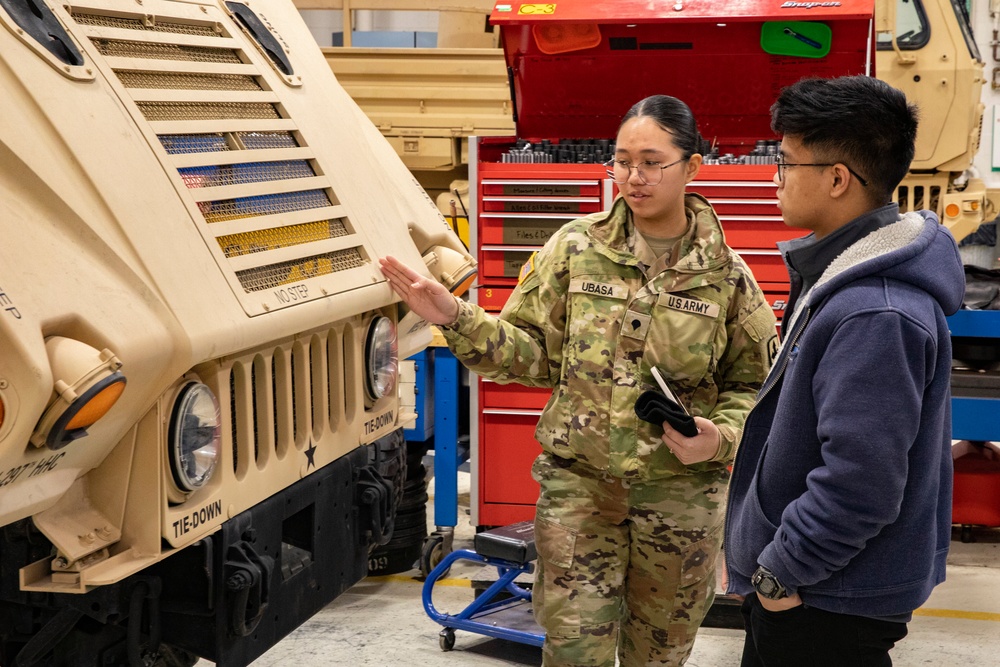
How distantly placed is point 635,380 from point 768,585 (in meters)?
0.81

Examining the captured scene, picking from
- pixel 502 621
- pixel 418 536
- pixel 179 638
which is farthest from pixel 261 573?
pixel 418 536

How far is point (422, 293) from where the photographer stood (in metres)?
2.64

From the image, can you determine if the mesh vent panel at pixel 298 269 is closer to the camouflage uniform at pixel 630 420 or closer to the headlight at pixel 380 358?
the headlight at pixel 380 358

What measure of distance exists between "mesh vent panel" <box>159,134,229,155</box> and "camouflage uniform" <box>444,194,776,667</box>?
666mm

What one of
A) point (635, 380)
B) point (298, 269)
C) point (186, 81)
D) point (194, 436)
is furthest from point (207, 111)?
point (635, 380)

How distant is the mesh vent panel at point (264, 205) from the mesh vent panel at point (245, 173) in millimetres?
39

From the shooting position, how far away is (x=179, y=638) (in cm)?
224

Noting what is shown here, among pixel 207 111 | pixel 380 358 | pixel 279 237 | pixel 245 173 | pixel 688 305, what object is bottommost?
pixel 380 358

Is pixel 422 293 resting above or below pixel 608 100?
below

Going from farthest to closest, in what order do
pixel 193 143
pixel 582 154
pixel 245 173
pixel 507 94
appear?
pixel 507 94, pixel 582 154, pixel 245 173, pixel 193 143

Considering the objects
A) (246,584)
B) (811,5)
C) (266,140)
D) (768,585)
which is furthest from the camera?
(811,5)

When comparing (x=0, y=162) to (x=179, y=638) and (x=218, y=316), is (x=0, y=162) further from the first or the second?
(x=179, y=638)

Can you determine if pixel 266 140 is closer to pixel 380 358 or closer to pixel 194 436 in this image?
pixel 380 358

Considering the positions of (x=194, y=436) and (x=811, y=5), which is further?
(x=811, y=5)
